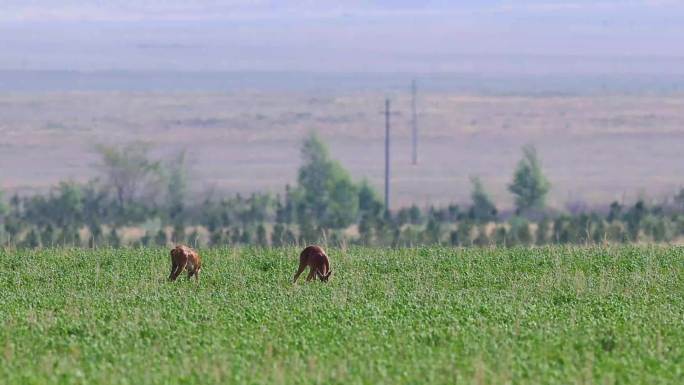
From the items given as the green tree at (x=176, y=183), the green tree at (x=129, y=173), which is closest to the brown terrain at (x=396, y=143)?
the green tree at (x=176, y=183)

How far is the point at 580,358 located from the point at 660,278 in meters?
6.98

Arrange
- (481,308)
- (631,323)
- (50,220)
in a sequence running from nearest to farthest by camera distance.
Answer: (631,323) → (481,308) → (50,220)

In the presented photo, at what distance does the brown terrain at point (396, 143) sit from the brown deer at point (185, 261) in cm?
8682

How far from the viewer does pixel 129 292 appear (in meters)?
20.3

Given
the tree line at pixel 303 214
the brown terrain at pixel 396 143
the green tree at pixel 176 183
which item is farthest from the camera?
the brown terrain at pixel 396 143

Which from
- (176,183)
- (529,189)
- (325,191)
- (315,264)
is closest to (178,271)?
(315,264)

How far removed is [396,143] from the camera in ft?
523

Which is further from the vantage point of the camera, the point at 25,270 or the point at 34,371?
the point at 25,270

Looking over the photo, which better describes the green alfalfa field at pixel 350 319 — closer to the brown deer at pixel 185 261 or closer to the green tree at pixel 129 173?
the brown deer at pixel 185 261

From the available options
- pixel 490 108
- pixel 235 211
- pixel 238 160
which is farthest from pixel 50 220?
pixel 490 108

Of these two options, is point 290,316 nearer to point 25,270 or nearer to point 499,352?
point 499,352

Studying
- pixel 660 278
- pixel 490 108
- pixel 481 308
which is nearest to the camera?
pixel 481 308

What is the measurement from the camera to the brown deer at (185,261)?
21.4 meters

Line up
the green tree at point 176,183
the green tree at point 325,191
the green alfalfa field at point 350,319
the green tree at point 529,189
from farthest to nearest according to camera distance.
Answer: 1. the green tree at point 176,183
2. the green tree at point 529,189
3. the green tree at point 325,191
4. the green alfalfa field at point 350,319
